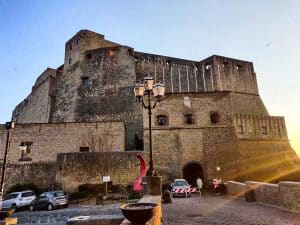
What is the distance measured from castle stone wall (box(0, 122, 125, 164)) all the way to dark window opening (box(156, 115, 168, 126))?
11.8ft

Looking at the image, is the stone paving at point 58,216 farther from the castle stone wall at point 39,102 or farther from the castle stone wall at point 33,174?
the castle stone wall at point 39,102

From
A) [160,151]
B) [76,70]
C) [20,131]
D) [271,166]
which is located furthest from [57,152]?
[271,166]

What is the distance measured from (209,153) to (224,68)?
1503 centimetres

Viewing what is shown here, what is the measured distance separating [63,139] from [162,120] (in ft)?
31.9

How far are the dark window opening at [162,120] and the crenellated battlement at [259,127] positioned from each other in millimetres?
7353

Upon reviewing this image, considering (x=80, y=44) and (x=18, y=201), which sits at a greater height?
(x=80, y=44)

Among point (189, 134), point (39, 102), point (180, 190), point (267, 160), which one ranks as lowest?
point (180, 190)

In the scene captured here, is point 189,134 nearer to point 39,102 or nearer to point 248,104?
point 248,104

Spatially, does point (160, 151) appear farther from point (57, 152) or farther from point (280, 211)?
point (280, 211)

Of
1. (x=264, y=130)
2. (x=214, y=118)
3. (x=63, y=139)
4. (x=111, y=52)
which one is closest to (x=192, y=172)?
(x=214, y=118)

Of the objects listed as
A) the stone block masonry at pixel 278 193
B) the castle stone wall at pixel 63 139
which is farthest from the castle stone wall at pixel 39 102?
the stone block masonry at pixel 278 193

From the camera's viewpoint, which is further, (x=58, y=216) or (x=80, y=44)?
(x=80, y=44)

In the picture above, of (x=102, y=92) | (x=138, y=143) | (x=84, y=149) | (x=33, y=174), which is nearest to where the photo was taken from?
(x=33, y=174)

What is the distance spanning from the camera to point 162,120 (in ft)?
79.9
